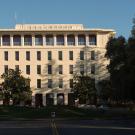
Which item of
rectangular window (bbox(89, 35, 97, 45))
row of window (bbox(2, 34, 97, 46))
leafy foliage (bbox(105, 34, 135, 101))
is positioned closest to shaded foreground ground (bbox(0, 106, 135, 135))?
leafy foliage (bbox(105, 34, 135, 101))

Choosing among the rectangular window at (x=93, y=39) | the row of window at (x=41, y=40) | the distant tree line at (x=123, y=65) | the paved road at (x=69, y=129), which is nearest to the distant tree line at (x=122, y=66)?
the distant tree line at (x=123, y=65)

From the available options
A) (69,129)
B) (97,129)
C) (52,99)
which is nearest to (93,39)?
(52,99)

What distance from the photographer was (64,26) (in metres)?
149

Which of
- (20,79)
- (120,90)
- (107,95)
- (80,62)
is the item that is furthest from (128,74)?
(80,62)

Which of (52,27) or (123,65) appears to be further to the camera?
(52,27)

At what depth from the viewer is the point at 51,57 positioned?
481 feet

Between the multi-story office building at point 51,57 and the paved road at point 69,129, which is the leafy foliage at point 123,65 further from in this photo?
the multi-story office building at point 51,57

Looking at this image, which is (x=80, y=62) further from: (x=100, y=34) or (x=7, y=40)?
(x=7, y=40)

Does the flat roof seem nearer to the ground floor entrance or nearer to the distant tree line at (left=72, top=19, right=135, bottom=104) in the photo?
the ground floor entrance

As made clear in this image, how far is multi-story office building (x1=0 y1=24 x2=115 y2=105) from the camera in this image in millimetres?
145750

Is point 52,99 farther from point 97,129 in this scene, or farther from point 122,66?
point 97,129

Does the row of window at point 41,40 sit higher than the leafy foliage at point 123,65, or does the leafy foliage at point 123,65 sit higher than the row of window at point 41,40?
the row of window at point 41,40

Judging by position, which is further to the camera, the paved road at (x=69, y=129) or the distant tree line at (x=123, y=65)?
the distant tree line at (x=123, y=65)

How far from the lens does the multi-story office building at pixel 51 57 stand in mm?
145750
